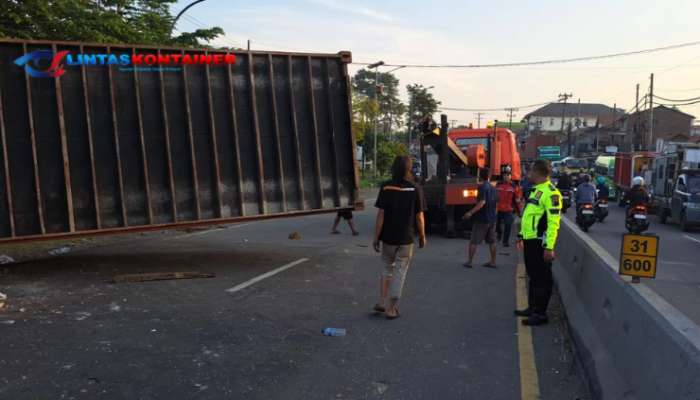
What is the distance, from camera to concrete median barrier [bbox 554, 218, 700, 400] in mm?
2885

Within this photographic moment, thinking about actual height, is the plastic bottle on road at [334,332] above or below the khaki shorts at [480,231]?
below

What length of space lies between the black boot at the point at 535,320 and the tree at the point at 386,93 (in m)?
66.0

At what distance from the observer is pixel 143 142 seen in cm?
834

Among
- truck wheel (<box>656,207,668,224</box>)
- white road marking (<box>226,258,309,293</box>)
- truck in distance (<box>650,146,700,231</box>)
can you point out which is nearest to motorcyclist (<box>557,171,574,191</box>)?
truck in distance (<box>650,146,700,231</box>)

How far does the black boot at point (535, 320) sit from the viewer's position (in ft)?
19.9

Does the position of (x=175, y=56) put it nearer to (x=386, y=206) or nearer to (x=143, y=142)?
(x=143, y=142)

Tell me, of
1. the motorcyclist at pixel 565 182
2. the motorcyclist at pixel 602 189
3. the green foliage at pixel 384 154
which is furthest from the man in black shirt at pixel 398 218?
the green foliage at pixel 384 154

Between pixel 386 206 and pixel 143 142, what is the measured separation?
421 centimetres

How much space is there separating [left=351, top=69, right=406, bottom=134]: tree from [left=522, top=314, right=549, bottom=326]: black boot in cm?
6597

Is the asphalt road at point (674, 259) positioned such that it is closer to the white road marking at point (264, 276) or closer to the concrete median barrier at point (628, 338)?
the concrete median barrier at point (628, 338)

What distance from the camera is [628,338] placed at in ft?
12.4

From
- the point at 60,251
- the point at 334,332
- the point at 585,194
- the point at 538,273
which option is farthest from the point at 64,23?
the point at 585,194

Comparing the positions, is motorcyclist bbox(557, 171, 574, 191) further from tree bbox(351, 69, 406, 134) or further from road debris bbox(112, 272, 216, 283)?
tree bbox(351, 69, 406, 134)

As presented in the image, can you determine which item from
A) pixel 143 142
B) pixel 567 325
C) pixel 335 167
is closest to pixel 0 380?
pixel 143 142
